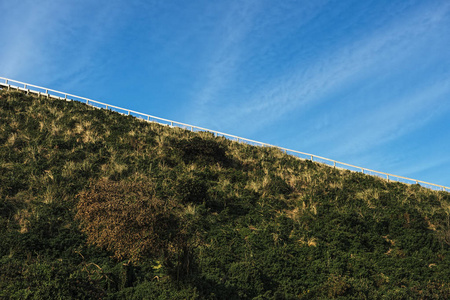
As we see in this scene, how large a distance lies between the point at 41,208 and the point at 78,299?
26.8ft

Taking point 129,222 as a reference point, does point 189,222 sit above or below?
above

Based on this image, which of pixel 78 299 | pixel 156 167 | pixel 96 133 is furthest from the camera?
pixel 96 133

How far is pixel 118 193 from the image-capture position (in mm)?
11234

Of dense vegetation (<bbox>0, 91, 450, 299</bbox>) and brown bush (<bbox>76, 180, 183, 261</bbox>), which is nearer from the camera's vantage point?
brown bush (<bbox>76, 180, 183, 261</bbox>)

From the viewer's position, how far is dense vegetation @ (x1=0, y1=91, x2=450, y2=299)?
35.7 ft

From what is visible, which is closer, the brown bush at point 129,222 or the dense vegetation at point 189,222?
the brown bush at point 129,222

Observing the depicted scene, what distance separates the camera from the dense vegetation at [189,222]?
35.7 ft

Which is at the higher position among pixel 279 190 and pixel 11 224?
pixel 279 190

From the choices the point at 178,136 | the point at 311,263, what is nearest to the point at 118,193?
the point at 311,263

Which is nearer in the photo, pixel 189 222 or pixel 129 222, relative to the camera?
pixel 129 222

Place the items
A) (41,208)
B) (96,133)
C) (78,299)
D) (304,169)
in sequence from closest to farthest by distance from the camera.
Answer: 1. (78,299)
2. (41,208)
3. (96,133)
4. (304,169)

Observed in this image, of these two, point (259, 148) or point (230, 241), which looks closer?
point (230, 241)

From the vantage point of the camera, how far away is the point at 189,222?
13.2 m

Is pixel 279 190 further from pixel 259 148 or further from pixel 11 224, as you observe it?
pixel 11 224
